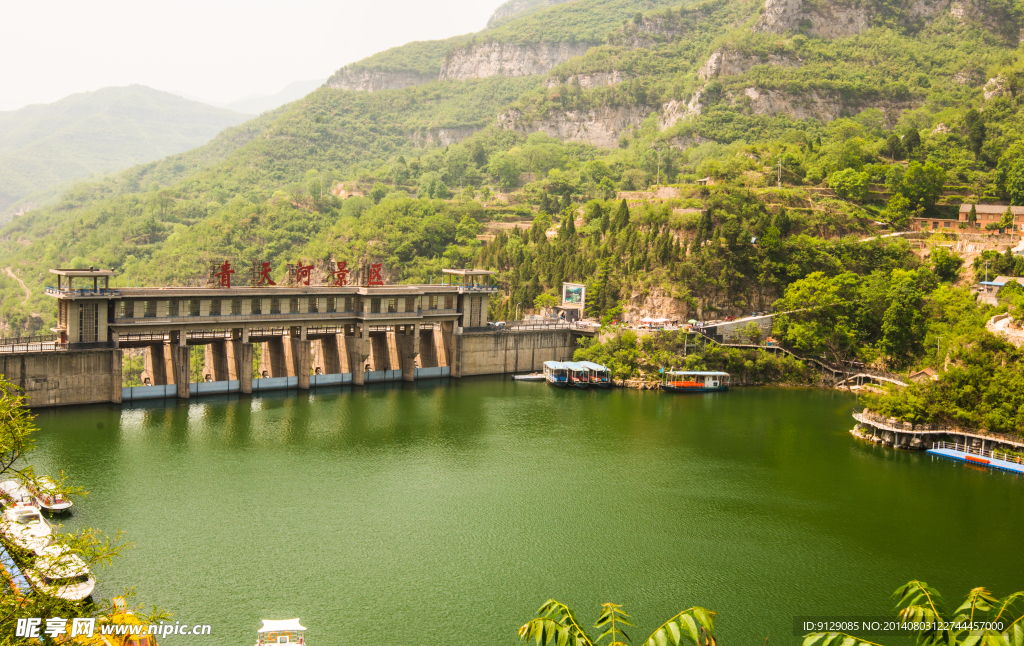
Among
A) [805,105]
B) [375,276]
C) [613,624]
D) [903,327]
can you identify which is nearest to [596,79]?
[805,105]

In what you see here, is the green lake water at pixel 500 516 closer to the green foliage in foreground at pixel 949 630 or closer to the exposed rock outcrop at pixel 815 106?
the green foliage in foreground at pixel 949 630

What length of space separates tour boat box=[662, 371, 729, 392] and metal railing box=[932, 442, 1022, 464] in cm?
2001

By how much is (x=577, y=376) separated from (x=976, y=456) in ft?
98.3

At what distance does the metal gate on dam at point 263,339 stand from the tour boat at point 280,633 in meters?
30.5

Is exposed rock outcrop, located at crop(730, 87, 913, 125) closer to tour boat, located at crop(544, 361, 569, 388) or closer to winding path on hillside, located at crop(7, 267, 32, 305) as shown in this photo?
tour boat, located at crop(544, 361, 569, 388)

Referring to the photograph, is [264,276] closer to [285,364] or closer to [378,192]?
[285,364]

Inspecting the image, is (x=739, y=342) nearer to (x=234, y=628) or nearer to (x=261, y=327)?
(x=261, y=327)

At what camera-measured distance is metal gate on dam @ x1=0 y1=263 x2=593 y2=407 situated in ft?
173

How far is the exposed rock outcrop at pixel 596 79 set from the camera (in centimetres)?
17038

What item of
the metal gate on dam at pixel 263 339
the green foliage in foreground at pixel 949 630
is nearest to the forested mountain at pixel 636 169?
the metal gate on dam at pixel 263 339

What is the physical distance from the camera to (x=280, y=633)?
84.2ft

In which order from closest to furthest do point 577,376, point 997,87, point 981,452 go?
point 981,452 < point 577,376 < point 997,87

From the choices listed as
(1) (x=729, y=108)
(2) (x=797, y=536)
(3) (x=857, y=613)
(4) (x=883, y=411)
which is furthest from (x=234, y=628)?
(1) (x=729, y=108)

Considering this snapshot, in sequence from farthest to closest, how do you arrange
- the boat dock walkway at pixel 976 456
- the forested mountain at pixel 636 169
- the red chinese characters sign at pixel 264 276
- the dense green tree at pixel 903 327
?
the forested mountain at pixel 636 169 < the dense green tree at pixel 903 327 < the red chinese characters sign at pixel 264 276 < the boat dock walkway at pixel 976 456
